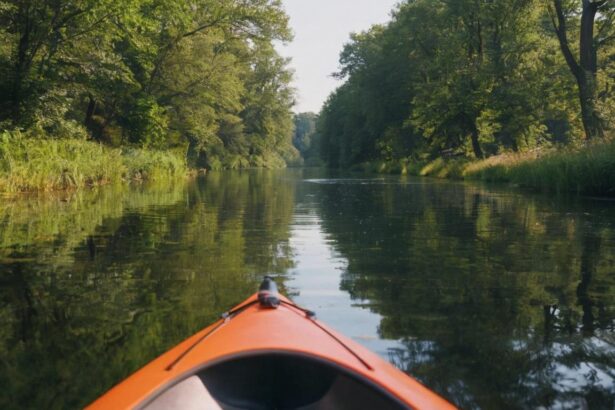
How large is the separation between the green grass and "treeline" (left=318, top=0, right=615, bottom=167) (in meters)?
1.72

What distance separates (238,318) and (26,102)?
1928cm

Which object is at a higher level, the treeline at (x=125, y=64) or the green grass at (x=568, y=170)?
the treeline at (x=125, y=64)

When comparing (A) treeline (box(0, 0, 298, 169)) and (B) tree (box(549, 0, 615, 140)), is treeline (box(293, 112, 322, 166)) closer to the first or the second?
(A) treeline (box(0, 0, 298, 169))

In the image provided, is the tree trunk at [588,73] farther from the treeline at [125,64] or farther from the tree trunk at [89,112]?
the tree trunk at [89,112]

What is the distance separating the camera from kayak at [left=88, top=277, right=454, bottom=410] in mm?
2695

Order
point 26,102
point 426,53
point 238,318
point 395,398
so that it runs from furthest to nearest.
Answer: point 426,53 < point 26,102 < point 238,318 < point 395,398

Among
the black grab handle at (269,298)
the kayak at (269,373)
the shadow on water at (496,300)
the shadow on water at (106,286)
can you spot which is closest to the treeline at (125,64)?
the shadow on water at (106,286)

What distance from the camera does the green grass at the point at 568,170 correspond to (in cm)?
1669

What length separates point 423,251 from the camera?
28.9 feet

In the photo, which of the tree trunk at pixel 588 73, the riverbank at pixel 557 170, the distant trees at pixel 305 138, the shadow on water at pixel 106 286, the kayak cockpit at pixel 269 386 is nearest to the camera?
the kayak cockpit at pixel 269 386

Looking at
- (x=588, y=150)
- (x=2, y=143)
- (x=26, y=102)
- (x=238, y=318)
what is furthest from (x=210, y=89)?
(x=238, y=318)

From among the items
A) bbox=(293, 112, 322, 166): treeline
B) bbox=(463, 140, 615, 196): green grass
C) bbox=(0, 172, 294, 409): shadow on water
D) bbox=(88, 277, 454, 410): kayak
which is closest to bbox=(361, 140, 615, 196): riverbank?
bbox=(463, 140, 615, 196): green grass

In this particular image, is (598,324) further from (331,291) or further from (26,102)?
(26,102)

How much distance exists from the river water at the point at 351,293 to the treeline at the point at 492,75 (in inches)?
557
